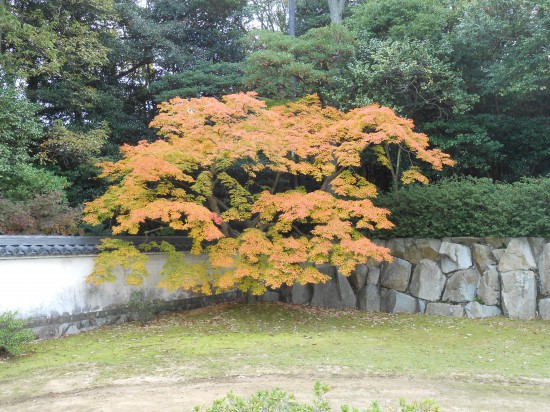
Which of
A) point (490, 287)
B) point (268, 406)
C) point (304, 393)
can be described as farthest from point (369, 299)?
point (268, 406)

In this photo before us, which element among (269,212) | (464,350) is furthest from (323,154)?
(464,350)

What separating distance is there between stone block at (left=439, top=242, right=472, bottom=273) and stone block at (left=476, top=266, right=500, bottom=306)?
427 millimetres

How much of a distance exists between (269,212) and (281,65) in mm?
3820

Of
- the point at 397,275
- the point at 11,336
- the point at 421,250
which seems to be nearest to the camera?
the point at 11,336

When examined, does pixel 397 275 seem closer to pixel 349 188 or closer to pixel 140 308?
pixel 349 188

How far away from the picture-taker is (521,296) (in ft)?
30.3

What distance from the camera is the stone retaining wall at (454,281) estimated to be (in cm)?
926

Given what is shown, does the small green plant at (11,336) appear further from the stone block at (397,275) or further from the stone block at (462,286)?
the stone block at (462,286)

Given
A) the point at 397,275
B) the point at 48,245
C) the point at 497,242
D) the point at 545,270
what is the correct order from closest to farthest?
the point at 48,245
the point at 545,270
the point at 497,242
the point at 397,275

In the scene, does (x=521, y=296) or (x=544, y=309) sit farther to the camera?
(x=521, y=296)

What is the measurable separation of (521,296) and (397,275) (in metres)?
2.57

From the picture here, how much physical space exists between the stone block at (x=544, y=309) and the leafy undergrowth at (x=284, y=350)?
0.37 m

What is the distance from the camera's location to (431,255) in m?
10.5

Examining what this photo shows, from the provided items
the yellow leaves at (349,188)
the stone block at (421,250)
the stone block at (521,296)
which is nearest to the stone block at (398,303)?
the stone block at (421,250)
